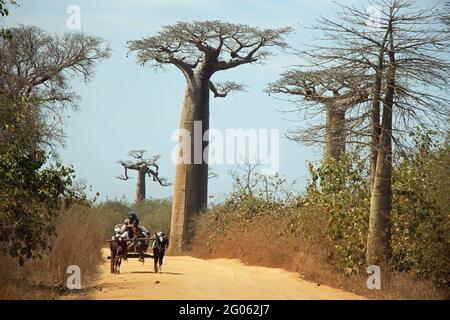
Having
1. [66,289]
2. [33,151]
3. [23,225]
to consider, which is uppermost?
[33,151]

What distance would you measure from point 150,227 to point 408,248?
14202 mm

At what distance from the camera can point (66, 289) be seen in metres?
8.45

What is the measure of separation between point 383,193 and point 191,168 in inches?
344

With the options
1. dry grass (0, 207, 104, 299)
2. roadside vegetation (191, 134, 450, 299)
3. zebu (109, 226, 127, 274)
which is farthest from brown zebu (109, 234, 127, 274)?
roadside vegetation (191, 134, 450, 299)

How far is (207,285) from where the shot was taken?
28.8 ft

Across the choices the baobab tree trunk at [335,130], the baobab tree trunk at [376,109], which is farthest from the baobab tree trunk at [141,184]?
the baobab tree trunk at [376,109]

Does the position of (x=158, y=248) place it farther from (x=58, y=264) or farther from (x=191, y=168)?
(x=191, y=168)

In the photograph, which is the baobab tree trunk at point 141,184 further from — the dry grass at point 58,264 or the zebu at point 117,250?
the zebu at point 117,250

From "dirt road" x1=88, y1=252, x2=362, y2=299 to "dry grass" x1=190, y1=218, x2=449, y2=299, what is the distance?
0.68ft

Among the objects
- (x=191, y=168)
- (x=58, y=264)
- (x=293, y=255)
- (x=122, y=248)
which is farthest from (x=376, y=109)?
(x=191, y=168)

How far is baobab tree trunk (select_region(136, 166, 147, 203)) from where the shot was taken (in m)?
28.3

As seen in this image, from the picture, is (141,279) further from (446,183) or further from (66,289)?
(446,183)

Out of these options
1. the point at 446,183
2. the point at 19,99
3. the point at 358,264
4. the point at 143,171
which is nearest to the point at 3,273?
the point at 19,99

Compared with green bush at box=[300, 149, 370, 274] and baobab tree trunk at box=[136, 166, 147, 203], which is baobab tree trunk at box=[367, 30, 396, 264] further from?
baobab tree trunk at box=[136, 166, 147, 203]
